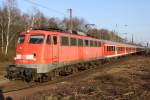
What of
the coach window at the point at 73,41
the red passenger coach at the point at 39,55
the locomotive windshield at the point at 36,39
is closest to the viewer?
the red passenger coach at the point at 39,55

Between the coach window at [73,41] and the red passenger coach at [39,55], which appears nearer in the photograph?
the red passenger coach at [39,55]

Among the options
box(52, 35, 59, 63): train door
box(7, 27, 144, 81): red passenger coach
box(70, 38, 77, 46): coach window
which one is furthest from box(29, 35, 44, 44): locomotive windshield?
box(70, 38, 77, 46): coach window

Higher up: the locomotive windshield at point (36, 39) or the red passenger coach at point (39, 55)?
the locomotive windshield at point (36, 39)

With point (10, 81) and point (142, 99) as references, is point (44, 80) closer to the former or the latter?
point (10, 81)

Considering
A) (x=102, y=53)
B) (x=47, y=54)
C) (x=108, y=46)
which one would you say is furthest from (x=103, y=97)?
(x=108, y=46)

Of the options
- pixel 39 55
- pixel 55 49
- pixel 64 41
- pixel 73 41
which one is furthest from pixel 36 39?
pixel 73 41

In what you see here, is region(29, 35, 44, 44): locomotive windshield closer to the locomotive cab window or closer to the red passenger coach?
the red passenger coach

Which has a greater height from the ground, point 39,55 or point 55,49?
point 55,49

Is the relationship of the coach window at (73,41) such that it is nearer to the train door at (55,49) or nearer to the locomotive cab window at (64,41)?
Result: the locomotive cab window at (64,41)

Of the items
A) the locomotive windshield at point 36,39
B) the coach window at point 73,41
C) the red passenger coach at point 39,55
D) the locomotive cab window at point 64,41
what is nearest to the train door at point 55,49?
the red passenger coach at point 39,55

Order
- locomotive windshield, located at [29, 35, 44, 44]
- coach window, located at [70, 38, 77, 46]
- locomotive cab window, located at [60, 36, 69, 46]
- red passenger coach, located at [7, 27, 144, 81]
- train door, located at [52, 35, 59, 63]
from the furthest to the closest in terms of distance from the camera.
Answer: coach window, located at [70, 38, 77, 46] < locomotive cab window, located at [60, 36, 69, 46] < train door, located at [52, 35, 59, 63] < locomotive windshield, located at [29, 35, 44, 44] < red passenger coach, located at [7, 27, 144, 81]

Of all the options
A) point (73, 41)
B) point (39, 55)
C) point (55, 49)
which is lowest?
point (39, 55)

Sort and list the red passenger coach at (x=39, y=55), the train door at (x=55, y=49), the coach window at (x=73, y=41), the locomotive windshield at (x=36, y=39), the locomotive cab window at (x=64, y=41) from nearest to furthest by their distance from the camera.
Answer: the red passenger coach at (x=39, y=55), the locomotive windshield at (x=36, y=39), the train door at (x=55, y=49), the locomotive cab window at (x=64, y=41), the coach window at (x=73, y=41)

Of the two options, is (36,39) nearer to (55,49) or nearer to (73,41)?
(55,49)
